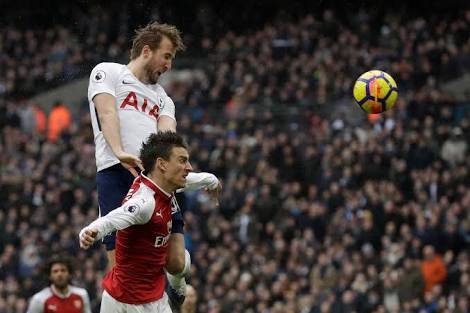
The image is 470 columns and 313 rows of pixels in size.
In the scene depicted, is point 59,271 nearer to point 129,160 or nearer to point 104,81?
point 104,81

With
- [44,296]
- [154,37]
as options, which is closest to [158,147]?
[154,37]

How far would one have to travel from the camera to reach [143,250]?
28.1 ft

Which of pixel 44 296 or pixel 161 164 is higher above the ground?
pixel 161 164

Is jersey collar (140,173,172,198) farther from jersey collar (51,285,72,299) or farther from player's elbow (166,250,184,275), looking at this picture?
jersey collar (51,285,72,299)

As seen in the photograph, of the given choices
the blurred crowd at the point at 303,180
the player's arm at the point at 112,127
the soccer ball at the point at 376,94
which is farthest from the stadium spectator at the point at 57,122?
the player's arm at the point at 112,127

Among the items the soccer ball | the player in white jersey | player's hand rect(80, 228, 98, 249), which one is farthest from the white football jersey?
the soccer ball

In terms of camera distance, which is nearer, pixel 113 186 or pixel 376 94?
pixel 113 186

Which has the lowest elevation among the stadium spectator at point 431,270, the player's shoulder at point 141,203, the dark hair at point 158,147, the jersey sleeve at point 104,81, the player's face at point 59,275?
the stadium spectator at point 431,270

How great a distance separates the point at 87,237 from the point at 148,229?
739 millimetres

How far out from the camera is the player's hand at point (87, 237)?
25.8ft

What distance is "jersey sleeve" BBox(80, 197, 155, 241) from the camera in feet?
26.6

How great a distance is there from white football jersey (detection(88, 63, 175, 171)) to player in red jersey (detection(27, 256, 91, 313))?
131 inches

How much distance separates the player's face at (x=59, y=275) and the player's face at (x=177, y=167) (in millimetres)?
4072

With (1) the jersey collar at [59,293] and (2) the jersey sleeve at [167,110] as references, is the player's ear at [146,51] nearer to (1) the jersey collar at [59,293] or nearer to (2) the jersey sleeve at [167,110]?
(2) the jersey sleeve at [167,110]
